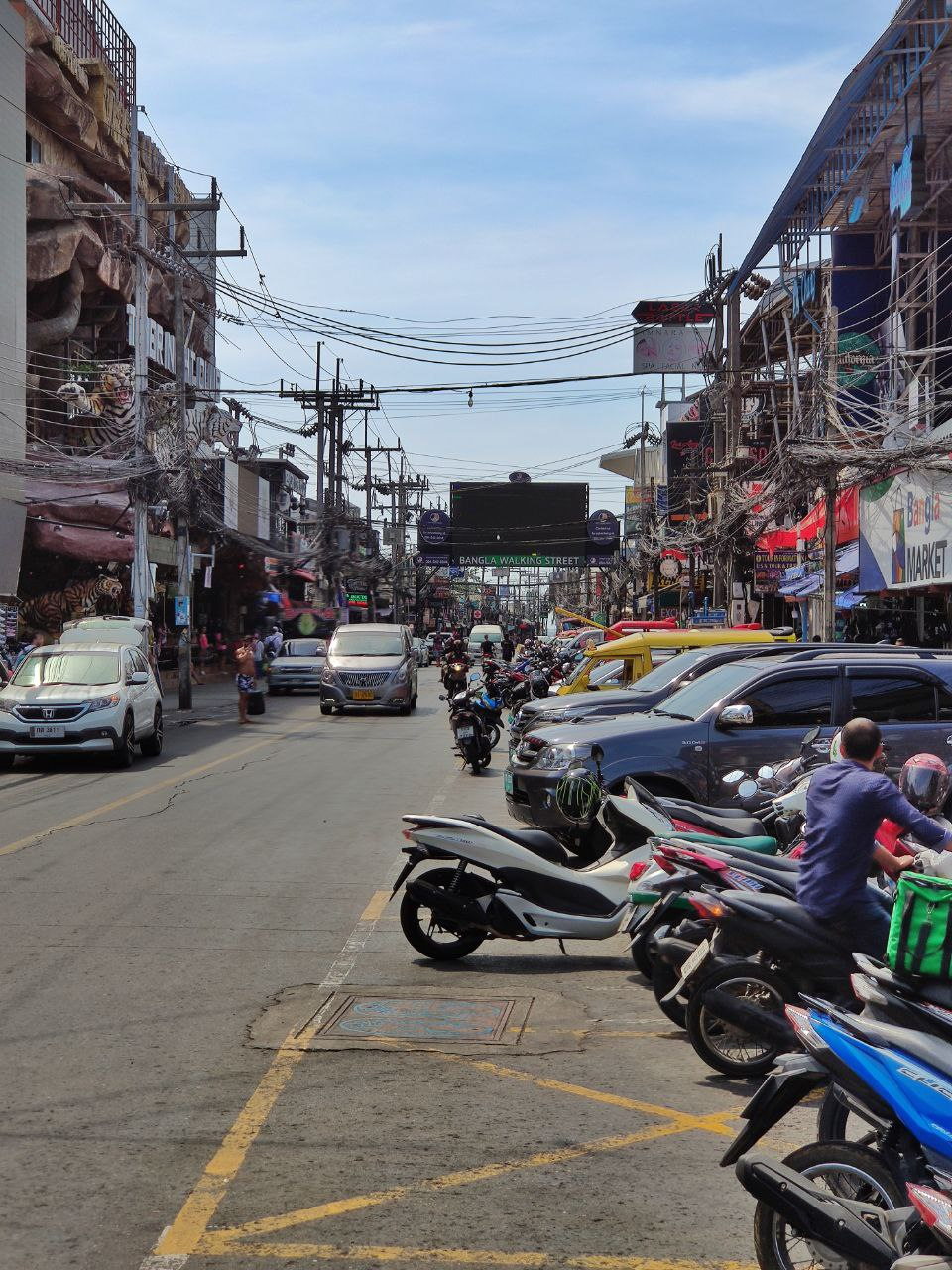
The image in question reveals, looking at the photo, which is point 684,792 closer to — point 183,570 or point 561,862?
point 561,862

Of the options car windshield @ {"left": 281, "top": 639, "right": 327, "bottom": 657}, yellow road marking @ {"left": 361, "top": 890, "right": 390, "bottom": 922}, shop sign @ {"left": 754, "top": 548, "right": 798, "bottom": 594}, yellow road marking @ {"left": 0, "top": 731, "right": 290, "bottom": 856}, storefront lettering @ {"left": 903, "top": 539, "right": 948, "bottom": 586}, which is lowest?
yellow road marking @ {"left": 0, "top": 731, "right": 290, "bottom": 856}

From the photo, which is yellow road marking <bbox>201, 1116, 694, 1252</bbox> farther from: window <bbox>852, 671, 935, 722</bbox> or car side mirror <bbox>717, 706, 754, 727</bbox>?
window <bbox>852, 671, 935, 722</bbox>

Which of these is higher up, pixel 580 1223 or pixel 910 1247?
pixel 910 1247

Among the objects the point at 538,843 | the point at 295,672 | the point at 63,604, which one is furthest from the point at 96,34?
the point at 538,843

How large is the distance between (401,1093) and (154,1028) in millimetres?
1470

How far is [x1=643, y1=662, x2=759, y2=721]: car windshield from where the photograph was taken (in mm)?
11219

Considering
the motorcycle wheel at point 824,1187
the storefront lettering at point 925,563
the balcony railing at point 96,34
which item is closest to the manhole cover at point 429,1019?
the motorcycle wheel at point 824,1187

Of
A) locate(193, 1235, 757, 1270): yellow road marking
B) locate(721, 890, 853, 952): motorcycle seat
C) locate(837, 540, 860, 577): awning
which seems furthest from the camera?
locate(837, 540, 860, 577): awning

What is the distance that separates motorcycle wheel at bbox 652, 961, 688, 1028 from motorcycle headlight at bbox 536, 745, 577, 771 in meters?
4.02

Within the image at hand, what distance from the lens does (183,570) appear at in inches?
1262

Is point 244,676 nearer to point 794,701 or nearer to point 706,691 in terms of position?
point 706,691

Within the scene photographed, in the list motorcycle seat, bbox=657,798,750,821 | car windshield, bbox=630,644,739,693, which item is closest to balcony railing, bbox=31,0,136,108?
car windshield, bbox=630,644,739,693

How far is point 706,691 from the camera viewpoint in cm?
1148

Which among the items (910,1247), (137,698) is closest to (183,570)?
(137,698)
